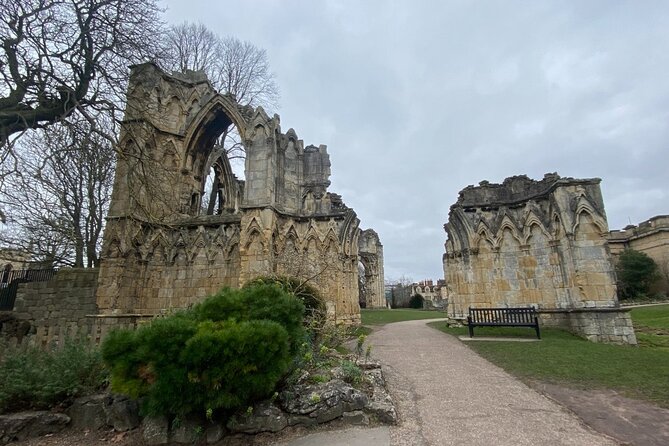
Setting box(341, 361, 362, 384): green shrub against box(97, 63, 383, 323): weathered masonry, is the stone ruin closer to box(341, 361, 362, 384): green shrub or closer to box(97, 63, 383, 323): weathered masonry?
box(97, 63, 383, 323): weathered masonry

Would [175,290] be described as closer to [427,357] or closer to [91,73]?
[91,73]

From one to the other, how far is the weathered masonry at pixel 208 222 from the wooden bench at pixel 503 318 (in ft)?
13.9

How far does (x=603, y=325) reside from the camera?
8797 millimetres

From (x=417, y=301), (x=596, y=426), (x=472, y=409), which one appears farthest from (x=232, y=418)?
(x=417, y=301)

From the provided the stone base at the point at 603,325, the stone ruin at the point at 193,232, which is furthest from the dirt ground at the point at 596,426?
the stone ruin at the point at 193,232

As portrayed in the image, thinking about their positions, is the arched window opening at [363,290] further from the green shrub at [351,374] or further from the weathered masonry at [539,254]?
the green shrub at [351,374]

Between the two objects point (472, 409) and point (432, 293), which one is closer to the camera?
point (472, 409)

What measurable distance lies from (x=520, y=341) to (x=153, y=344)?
29.3ft

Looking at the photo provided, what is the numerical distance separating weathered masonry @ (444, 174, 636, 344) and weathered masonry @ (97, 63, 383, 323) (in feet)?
13.6

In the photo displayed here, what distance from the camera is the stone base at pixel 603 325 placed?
8.52 meters

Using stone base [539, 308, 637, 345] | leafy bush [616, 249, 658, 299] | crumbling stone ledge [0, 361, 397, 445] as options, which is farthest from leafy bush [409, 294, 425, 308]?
crumbling stone ledge [0, 361, 397, 445]

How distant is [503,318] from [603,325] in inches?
95.3

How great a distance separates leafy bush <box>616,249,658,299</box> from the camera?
78.5ft

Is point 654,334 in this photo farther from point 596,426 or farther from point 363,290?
point 363,290
